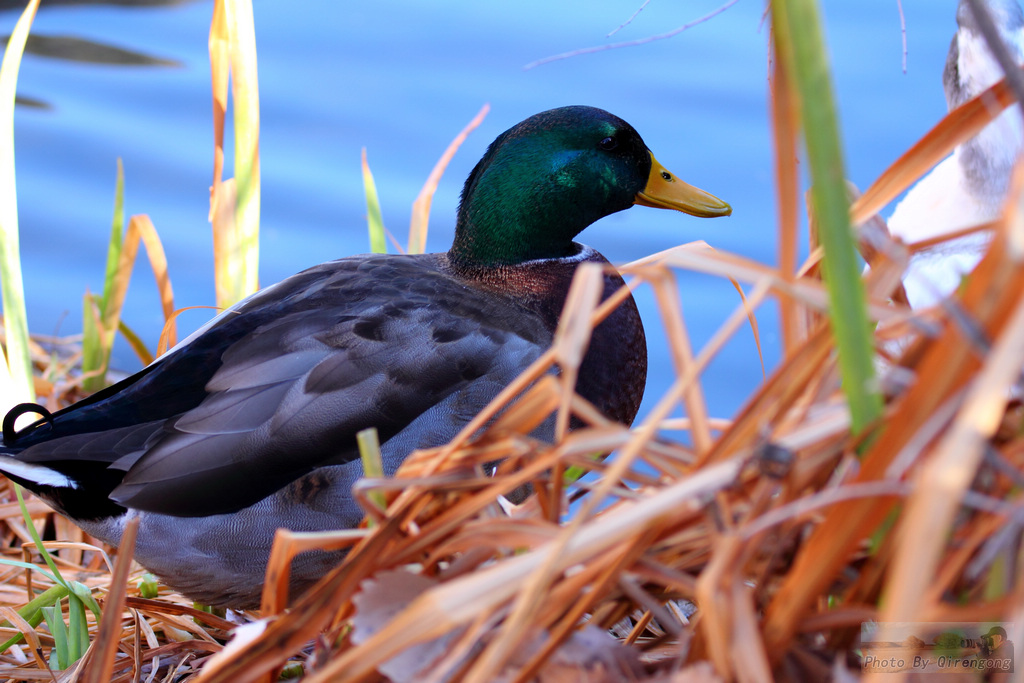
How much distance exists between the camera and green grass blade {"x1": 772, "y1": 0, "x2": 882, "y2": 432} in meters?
0.55

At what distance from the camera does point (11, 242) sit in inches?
67.4

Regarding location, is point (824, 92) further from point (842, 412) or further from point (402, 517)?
point (402, 517)

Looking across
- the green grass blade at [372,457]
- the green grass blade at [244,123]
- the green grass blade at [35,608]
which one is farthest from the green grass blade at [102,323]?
the green grass blade at [372,457]

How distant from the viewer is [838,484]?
2.02 ft

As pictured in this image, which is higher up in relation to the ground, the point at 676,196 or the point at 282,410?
the point at 676,196

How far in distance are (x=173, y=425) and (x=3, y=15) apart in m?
3.25

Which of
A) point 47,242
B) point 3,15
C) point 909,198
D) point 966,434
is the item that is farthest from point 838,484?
point 3,15

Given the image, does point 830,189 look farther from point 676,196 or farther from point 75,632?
point 676,196

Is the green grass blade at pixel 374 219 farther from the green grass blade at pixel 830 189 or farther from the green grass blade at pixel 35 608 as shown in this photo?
the green grass blade at pixel 830 189

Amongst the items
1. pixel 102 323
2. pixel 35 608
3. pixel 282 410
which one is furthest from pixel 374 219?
pixel 35 608

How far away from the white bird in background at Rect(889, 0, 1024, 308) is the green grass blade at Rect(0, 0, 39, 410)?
1417 millimetres

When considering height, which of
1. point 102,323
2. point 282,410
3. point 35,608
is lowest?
point 35,608

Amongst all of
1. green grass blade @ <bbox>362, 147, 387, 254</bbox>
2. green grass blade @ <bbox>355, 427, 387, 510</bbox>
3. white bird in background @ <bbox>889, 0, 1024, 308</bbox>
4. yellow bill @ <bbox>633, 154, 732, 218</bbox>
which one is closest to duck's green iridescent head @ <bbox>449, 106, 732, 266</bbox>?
yellow bill @ <bbox>633, 154, 732, 218</bbox>

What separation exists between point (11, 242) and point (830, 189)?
1.54 metres
